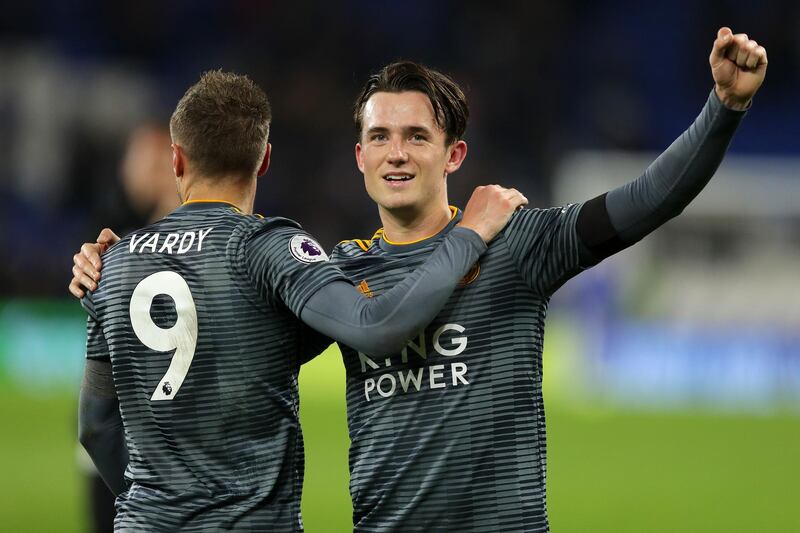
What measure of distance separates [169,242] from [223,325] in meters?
0.28

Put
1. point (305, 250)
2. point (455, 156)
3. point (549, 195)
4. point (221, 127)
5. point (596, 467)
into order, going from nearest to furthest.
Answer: point (305, 250) → point (221, 127) → point (455, 156) → point (596, 467) → point (549, 195)

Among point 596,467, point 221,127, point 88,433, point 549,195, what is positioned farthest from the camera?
point 549,195

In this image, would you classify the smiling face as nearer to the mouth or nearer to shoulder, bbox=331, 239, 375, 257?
the mouth

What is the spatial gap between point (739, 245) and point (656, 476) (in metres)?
6.28

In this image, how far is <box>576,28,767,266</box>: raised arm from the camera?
116 inches

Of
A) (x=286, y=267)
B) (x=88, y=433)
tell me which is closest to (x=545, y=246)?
(x=286, y=267)

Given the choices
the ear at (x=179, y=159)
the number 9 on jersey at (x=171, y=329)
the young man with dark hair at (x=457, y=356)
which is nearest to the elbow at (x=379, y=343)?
the young man with dark hair at (x=457, y=356)

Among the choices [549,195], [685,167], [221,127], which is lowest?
[685,167]

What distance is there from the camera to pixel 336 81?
1855cm

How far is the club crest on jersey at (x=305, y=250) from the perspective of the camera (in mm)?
3066

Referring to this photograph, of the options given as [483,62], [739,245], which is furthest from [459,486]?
[483,62]

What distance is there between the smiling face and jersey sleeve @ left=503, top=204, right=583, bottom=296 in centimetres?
29

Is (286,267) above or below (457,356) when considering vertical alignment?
above

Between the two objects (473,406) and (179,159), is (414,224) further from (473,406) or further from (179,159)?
(179,159)
